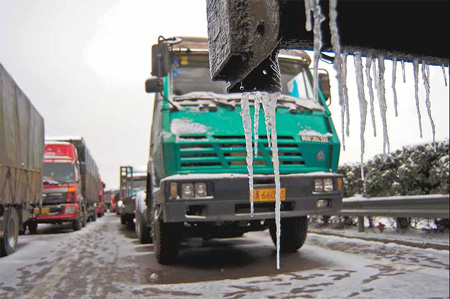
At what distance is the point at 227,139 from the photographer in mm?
5199

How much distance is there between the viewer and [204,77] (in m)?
5.77

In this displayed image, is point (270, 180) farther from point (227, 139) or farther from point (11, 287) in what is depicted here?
point (11, 287)

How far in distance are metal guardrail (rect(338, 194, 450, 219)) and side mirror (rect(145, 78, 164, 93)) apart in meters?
3.20

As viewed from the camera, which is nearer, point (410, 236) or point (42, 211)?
point (410, 236)

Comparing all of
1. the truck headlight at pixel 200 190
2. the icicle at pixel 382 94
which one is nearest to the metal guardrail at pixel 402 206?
the truck headlight at pixel 200 190

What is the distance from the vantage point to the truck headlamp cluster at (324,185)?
5.37 metres

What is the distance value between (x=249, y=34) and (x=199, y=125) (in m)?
3.99

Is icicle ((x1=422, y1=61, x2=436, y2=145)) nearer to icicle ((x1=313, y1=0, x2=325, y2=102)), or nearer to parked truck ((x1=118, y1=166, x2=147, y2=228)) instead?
icicle ((x1=313, y1=0, x2=325, y2=102))

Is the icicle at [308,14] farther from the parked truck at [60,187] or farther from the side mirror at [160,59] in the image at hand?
the parked truck at [60,187]

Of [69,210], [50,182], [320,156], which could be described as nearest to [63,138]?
[50,182]

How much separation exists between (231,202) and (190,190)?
485 millimetres

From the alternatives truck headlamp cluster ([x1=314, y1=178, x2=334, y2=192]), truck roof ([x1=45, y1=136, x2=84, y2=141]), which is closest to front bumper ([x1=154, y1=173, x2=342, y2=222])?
truck headlamp cluster ([x1=314, y1=178, x2=334, y2=192])

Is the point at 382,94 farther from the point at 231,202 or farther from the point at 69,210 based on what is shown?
the point at 69,210

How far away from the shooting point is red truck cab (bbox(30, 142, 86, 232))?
1299cm
